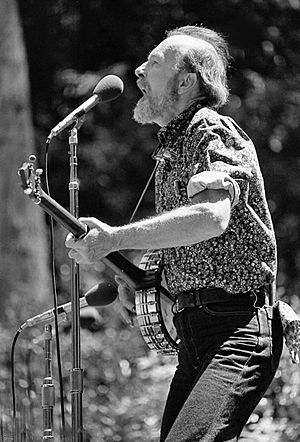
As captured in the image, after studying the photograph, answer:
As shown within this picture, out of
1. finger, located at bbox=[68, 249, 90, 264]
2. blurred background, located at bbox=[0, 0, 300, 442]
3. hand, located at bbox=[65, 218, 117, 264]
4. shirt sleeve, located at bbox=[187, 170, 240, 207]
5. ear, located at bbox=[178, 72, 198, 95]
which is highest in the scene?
blurred background, located at bbox=[0, 0, 300, 442]

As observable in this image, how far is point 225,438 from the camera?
9.23ft

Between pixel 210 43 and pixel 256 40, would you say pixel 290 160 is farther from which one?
pixel 210 43

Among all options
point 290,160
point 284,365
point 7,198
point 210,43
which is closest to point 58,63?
point 7,198

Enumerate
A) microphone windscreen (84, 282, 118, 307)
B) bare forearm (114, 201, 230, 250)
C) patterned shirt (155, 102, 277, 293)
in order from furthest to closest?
microphone windscreen (84, 282, 118, 307)
patterned shirt (155, 102, 277, 293)
bare forearm (114, 201, 230, 250)

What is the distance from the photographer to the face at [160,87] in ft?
10.4

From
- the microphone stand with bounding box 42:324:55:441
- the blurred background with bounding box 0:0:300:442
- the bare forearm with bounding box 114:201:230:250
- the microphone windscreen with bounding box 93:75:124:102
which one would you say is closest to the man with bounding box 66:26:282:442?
the bare forearm with bounding box 114:201:230:250

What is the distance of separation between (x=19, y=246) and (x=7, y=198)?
32 cm

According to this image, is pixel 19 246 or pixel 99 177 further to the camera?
pixel 99 177

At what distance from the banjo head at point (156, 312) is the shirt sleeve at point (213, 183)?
0.46 m

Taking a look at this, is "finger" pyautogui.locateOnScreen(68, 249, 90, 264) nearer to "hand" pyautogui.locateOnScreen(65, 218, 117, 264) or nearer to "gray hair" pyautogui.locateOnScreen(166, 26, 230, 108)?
"hand" pyautogui.locateOnScreen(65, 218, 117, 264)

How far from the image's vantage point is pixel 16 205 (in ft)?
23.4

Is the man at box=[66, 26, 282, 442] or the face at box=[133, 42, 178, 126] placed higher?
the face at box=[133, 42, 178, 126]

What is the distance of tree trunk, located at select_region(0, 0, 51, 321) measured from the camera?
22.5 feet

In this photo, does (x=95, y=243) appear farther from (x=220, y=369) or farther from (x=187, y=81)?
(x=187, y=81)
